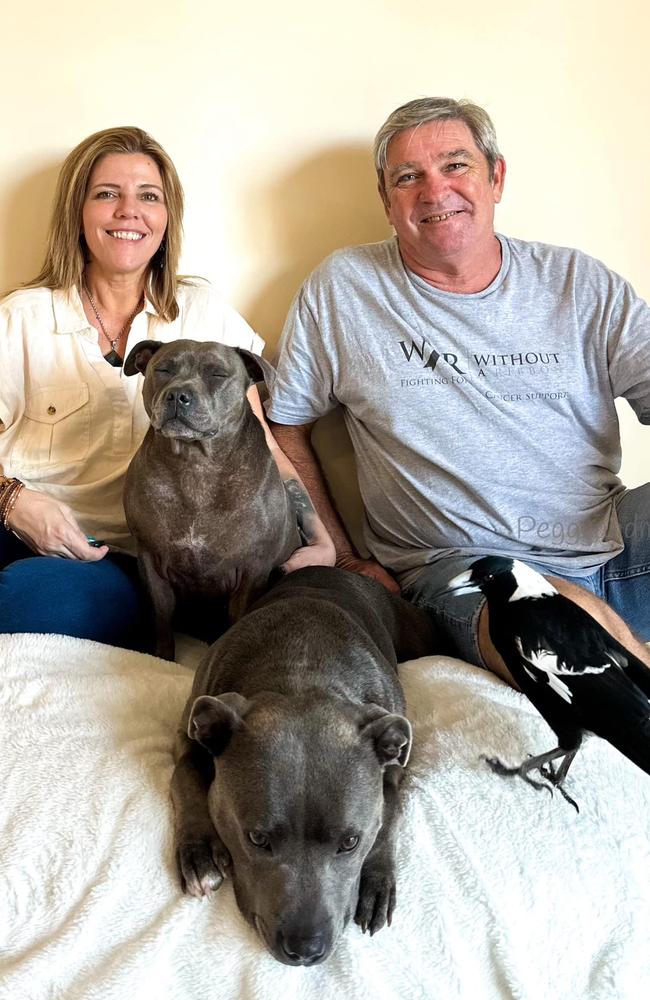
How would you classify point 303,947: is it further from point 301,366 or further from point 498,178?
point 498,178

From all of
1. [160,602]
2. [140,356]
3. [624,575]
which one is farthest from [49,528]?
[624,575]

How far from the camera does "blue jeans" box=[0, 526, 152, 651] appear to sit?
1.97 metres

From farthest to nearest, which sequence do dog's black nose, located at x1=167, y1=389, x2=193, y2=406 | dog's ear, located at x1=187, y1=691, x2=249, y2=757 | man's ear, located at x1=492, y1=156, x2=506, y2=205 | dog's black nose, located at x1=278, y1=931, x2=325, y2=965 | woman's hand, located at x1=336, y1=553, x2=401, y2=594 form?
man's ear, located at x1=492, y1=156, x2=506, y2=205
woman's hand, located at x1=336, y1=553, x2=401, y2=594
dog's black nose, located at x1=167, y1=389, x2=193, y2=406
dog's ear, located at x1=187, y1=691, x2=249, y2=757
dog's black nose, located at x1=278, y1=931, x2=325, y2=965

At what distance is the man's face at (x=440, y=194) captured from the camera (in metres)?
2.36

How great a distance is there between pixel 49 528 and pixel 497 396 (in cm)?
133

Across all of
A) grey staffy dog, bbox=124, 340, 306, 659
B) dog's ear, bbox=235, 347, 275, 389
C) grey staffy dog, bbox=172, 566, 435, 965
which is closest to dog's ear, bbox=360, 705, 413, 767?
grey staffy dog, bbox=172, 566, 435, 965

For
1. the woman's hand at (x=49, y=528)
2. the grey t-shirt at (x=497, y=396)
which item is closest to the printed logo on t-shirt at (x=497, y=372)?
the grey t-shirt at (x=497, y=396)

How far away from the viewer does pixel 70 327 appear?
2373 mm

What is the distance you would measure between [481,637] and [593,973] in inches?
30.2

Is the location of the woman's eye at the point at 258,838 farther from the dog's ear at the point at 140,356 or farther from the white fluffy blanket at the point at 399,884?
the dog's ear at the point at 140,356

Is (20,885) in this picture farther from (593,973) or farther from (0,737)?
(593,973)

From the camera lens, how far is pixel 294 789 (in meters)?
1.18

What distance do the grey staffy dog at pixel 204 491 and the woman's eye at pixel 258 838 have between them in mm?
894

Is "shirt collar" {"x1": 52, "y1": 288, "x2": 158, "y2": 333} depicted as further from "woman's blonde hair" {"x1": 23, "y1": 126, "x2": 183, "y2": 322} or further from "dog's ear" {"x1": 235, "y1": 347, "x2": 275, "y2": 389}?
"dog's ear" {"x1": 235, "y1": 347, "x2": 275, "y2": 389}
